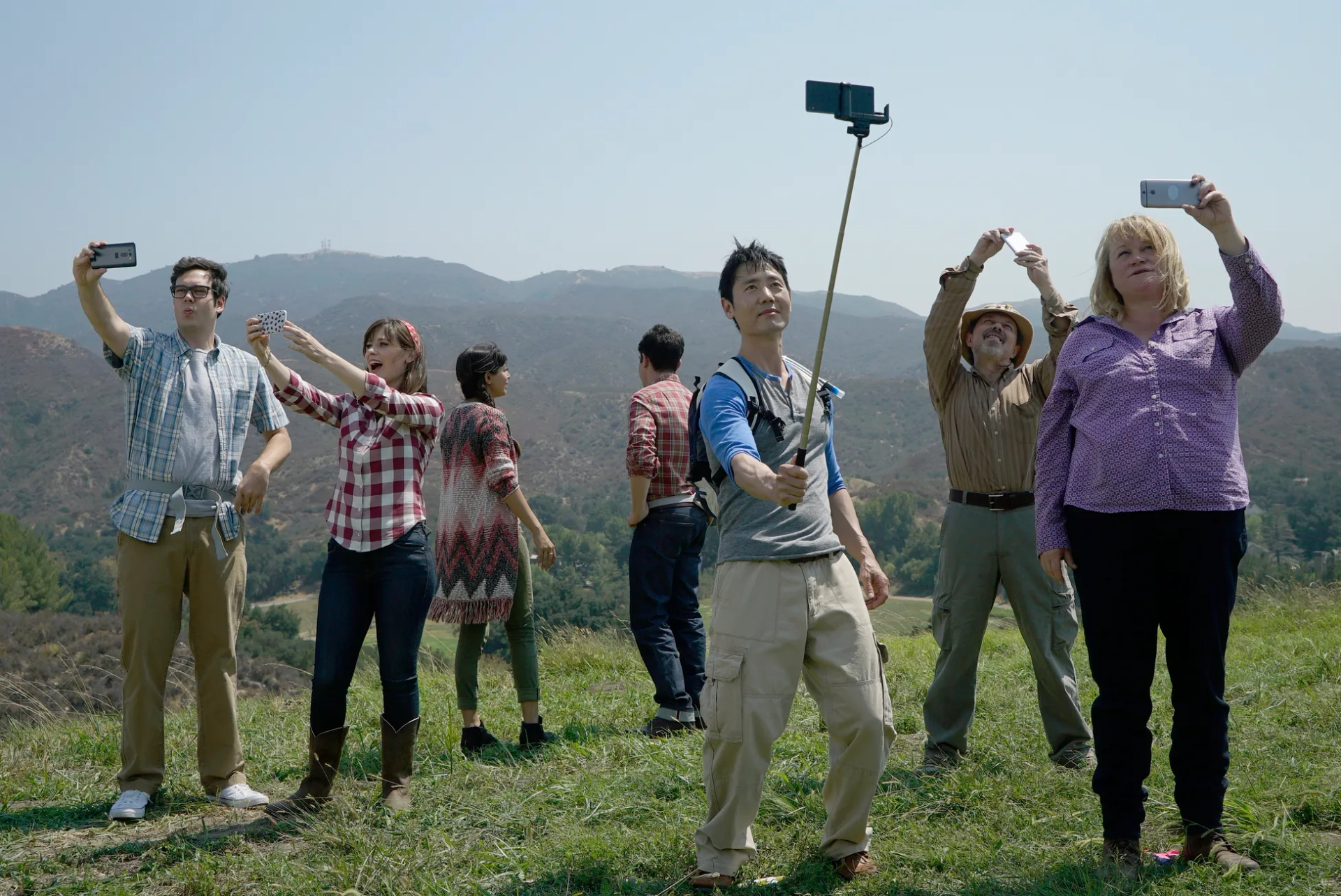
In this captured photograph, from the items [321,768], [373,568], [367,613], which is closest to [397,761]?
[321,768]

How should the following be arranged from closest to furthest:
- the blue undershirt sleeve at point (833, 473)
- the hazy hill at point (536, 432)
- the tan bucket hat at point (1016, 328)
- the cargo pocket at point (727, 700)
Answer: the cargo pocket at point (727, 700), the blue undershirt sleeve at point (833, 473), the tan bucket hat at point (1016, 328), the hazy hill at point (536, 432)

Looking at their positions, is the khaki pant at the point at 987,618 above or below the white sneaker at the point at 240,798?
above

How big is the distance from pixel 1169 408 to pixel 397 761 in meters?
3.18

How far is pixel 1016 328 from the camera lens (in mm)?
4930

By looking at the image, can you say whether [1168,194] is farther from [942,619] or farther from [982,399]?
[942,619]

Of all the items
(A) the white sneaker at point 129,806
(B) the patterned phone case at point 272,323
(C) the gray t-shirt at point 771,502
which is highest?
(B) the patterned phone case at point 272,323

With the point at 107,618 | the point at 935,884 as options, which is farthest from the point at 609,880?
the point at 107,618

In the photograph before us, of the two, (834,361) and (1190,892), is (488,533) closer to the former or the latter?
(1190,892)

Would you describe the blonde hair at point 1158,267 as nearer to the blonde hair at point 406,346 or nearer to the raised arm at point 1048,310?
the raised arm at point 1048,310

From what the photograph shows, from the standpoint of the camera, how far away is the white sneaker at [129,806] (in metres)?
4.21

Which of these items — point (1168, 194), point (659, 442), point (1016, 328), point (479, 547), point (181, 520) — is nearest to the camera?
point (1168, 194)

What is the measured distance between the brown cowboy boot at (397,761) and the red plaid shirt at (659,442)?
1.78 m

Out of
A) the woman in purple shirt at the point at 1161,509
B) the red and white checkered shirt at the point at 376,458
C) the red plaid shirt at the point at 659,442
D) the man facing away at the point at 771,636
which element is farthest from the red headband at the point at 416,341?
the woman in purple shirt at the point at 1161,509

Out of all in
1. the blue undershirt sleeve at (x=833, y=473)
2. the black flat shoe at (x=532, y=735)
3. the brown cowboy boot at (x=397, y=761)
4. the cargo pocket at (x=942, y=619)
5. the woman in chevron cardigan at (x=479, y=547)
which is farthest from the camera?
the black flat shoe at (x=532, y=735)
